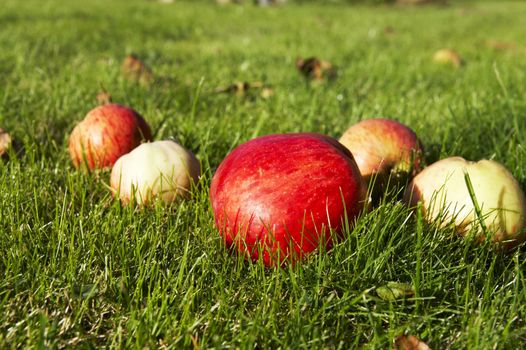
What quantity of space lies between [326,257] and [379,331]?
281 millimetres

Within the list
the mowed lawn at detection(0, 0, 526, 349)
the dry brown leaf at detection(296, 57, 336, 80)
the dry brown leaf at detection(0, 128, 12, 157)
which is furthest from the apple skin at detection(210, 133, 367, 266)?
the dry brown leaf at detection(296, 57, 336, 80)

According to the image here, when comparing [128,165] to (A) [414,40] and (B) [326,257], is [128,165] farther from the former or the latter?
(A) [414,40]

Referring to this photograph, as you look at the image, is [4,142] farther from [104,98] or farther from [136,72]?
[136,72]

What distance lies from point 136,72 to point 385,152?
245 centimetres

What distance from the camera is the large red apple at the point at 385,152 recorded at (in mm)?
2225

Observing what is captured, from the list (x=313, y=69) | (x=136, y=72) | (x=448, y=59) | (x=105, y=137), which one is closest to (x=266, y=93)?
(x=313, y=69)

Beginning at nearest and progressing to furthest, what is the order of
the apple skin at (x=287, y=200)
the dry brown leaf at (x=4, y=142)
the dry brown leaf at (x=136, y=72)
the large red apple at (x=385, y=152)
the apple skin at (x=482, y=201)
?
the apple skin at (x=287, y=200) → the apple skin at (x=482, y=201) → the large red apple at (x=385, y=152) → the dry brown leaf at (x=4, y=142) → the dry brown leaf at (x=136, y=72)

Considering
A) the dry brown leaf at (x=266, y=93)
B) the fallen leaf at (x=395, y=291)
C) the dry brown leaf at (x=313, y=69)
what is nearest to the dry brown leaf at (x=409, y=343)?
the fallen leaf at (x=395, y=291)

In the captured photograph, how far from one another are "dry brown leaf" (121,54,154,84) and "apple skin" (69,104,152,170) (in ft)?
5.06

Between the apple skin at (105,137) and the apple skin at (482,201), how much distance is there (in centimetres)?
131

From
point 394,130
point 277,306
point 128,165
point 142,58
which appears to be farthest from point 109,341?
point 142,58

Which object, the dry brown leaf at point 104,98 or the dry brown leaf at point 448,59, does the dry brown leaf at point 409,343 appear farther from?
the dry brown leaf at point 448,59

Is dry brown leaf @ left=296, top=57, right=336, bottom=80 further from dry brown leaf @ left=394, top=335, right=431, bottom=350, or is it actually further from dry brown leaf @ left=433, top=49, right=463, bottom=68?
dry brown leaf @ left=394, top=335, right=431, bottom=350

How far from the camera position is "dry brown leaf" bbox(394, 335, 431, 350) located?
1.41 m
